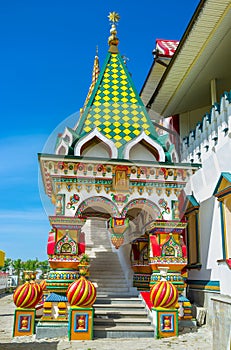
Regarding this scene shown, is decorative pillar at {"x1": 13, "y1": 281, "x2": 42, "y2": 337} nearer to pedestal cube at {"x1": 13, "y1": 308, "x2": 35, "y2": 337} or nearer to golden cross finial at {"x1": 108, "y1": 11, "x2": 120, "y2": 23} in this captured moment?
pedestal cube at {"x1": 13, "y1": 308, "x2": 35, "y2": 337}

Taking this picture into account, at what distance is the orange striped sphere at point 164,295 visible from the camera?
6770 mm

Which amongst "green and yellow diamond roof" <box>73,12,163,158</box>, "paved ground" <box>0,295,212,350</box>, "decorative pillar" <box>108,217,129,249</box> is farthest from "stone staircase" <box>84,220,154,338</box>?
"green and yellow diamond roof" <box>73,12,163,158</box>

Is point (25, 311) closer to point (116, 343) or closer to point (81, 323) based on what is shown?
point (81, 323)

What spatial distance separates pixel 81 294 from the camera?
6.59m

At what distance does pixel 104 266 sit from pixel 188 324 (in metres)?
5.32

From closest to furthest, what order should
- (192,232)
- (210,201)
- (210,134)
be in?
(210,201) → (210,134) → (192,232)

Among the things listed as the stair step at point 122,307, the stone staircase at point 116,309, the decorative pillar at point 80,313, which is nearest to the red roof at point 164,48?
the stone staircase at point 116,309

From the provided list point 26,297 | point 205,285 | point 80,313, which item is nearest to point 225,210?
point 205,285

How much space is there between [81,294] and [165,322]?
1.55 m

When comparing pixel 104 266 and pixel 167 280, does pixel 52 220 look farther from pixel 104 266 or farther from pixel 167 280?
pixel 104 266

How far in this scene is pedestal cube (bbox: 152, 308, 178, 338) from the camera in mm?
6723

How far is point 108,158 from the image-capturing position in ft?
25.4

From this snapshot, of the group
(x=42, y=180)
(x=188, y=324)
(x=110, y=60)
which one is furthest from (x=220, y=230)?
(x=110, y=60)

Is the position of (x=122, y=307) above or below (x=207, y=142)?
below
